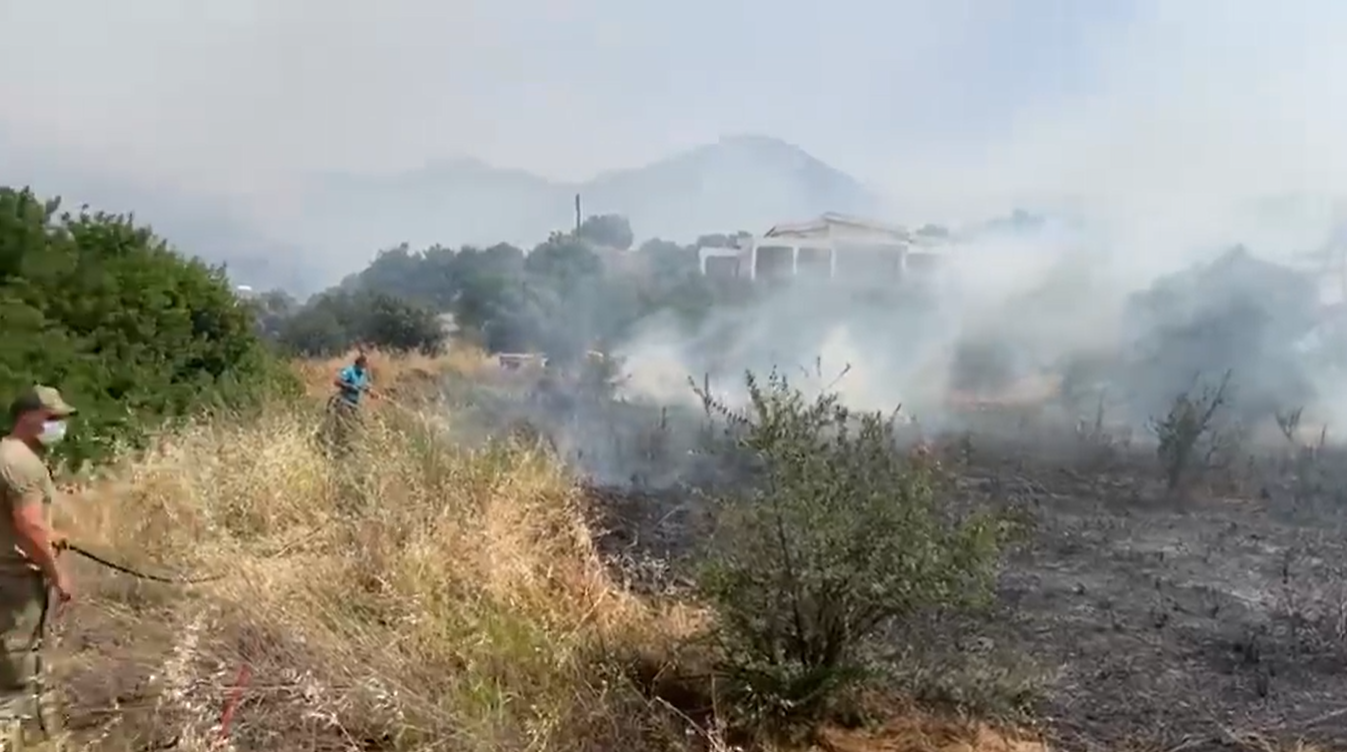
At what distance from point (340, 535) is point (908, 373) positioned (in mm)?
10539

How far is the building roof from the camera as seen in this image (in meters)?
20.9

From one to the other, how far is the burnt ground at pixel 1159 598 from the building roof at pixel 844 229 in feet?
31.0

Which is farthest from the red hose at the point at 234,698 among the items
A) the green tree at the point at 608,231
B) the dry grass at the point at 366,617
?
the green tree at the point at 608,231

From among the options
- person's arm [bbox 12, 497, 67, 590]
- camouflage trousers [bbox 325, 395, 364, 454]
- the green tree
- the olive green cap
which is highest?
the green tree

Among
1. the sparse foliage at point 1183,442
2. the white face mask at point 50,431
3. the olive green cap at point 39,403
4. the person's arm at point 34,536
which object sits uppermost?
the olive green cap at point 39,403

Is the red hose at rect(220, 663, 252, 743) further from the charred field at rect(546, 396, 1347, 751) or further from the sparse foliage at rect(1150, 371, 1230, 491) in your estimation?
the sparse foliage at rect(1150, 371, 1230, 491)

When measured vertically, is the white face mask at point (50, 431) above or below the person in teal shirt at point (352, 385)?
above

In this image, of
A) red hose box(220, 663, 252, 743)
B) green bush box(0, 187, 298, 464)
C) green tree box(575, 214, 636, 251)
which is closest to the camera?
red hose box(220, 663, 252, 743)

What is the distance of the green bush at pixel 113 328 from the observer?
10.7 metres

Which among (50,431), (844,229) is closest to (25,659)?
(50,431)

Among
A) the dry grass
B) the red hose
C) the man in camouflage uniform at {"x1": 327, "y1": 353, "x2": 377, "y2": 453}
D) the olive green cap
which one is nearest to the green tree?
the man in camouflage uniform at {"x1": 327, "y1": 353, "x2": 377, "y2": 453}

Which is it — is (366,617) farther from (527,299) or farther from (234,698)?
(527,299)

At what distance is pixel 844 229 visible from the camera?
21.1 metres

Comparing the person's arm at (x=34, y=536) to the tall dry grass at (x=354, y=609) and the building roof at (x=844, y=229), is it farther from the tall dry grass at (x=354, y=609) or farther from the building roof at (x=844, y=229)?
the building roof at (x=844, y=229)
